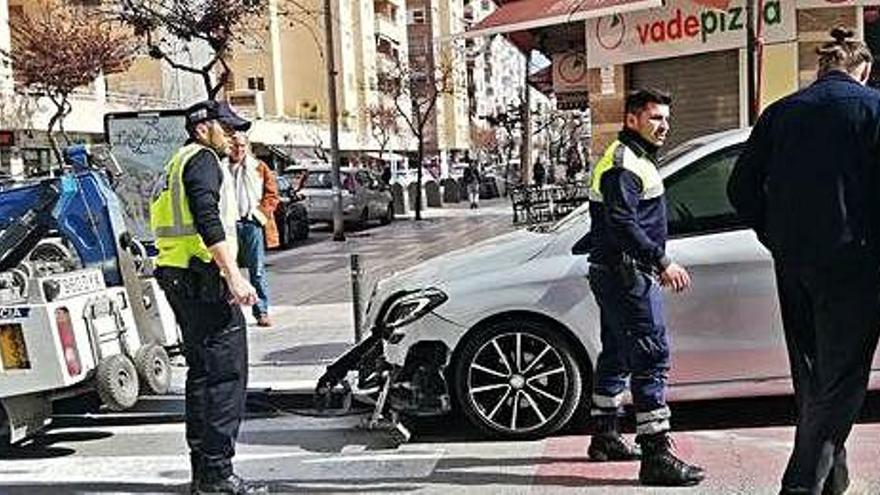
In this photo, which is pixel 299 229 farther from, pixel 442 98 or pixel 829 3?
pixel 442 98

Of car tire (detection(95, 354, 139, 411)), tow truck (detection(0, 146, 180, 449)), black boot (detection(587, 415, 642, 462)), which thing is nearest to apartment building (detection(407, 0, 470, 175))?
tow truck (detection(0, 146, 180, 449))

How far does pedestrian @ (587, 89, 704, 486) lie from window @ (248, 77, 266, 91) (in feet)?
193

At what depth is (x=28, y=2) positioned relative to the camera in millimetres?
41250

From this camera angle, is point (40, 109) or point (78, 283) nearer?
point (78, 283)

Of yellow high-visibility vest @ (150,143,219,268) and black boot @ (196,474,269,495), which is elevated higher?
yellow high-visibility vest @ (150,143,219,268)

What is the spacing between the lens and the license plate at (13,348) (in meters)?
6.88

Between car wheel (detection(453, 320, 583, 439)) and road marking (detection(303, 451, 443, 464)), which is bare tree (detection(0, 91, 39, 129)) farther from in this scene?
car wheel (detection(453, 320, 583, 439))

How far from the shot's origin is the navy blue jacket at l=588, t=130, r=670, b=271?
5.50 metres

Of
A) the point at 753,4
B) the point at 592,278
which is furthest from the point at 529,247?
the point at 753,4

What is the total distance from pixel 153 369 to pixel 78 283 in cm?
74

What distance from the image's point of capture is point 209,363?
5777mm

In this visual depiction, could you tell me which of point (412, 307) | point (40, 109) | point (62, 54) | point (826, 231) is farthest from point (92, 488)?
point (40, 109)

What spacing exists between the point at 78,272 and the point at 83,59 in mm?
25612

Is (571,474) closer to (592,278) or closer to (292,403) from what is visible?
(592,278)
